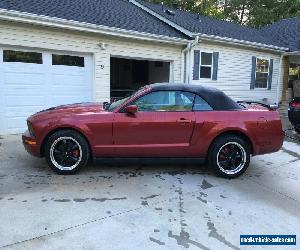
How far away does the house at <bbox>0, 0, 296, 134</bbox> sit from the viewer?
A: 8094 mm

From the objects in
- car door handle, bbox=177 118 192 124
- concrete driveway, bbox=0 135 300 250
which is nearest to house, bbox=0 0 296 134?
concrete driveway, bbox=0 135 300 250

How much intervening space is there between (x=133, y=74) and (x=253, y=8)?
2219 centimetres

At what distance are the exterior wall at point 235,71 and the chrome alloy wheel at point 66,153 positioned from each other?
830 cm

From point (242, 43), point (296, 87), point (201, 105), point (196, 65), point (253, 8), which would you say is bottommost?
point (201, 105)

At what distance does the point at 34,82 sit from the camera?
8.47 meters

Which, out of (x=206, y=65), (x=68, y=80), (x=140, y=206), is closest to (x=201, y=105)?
(x=140, y=206)

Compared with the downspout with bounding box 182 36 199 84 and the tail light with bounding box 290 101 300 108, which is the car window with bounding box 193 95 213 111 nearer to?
the tail light with bounding box 290 101 300 108

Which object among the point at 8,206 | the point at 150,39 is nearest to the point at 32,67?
the point at 150,39

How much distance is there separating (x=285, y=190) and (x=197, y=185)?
1.35m

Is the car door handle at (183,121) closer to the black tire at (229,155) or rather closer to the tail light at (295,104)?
the black tire at (229,155)

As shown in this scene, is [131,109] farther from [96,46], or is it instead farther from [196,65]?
[196,65]

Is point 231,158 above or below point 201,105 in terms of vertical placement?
below

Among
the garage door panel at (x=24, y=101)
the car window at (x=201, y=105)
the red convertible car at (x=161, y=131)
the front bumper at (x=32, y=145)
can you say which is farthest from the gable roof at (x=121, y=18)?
the car window at (x=201, y=105)

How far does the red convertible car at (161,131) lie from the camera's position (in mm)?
4938
